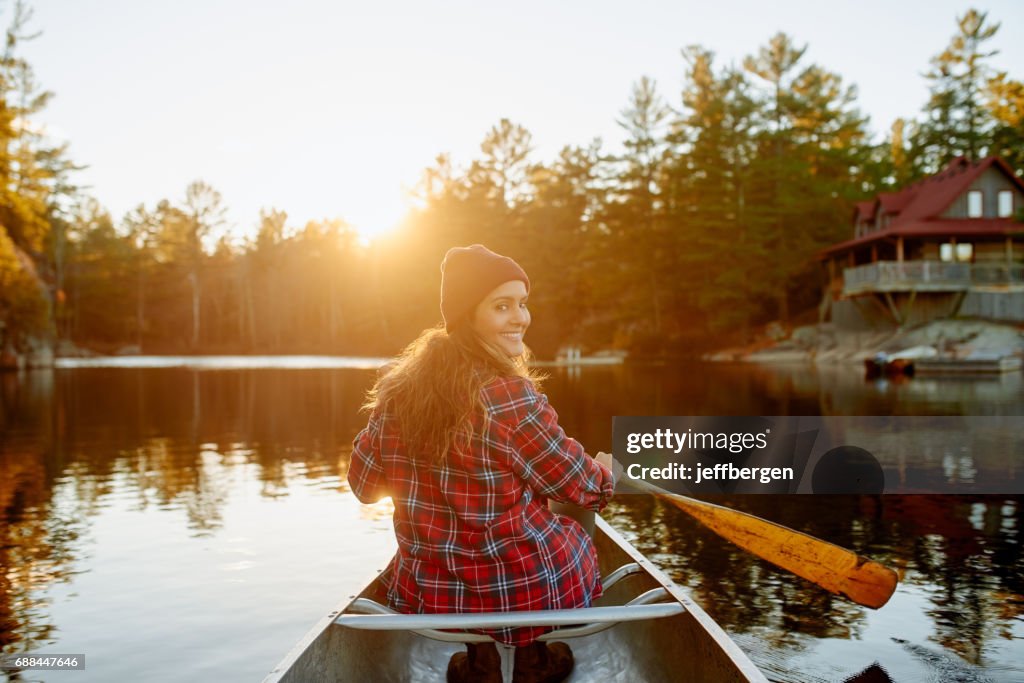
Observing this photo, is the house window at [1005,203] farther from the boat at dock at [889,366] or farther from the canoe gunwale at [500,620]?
the canoe gunwale at [500,620]

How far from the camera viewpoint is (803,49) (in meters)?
56.8

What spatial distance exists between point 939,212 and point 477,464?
43546 millimetres

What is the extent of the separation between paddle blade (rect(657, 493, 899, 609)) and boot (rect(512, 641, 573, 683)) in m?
1.39

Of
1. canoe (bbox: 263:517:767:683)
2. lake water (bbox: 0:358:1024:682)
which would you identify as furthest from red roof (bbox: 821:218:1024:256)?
canoe (bbox: 263:517:767:683)

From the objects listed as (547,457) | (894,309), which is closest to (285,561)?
(547,457)

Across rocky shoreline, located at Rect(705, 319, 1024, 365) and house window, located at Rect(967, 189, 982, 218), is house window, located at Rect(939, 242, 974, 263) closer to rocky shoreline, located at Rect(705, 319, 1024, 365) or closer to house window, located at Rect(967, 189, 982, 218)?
house window, located at Rect(967, 189, 982, 218)

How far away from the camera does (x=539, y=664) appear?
3.66 metres

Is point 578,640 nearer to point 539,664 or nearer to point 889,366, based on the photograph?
point 539,664

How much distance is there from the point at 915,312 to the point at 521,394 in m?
41.6

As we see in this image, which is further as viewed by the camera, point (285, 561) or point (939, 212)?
point (939, 212)

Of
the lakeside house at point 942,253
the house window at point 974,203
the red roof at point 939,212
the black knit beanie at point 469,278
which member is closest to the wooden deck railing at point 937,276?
the lakeside house at point 942,253

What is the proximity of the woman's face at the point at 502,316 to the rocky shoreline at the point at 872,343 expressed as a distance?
124ft

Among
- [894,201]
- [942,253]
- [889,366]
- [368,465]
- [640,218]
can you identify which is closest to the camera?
[368,465]

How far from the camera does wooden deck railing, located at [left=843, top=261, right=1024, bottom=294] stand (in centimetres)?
3872
